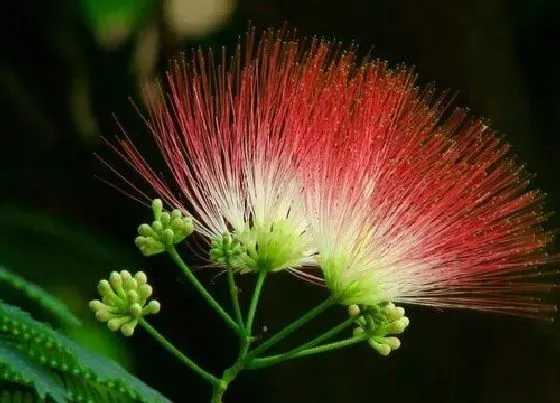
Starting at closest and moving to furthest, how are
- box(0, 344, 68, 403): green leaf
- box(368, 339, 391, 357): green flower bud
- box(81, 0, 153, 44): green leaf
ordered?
box(0, 344, 68, 403): green leaf, box(368, 339, 391, 357): green flower bud, box(81, 0, 153, 44): green leaf

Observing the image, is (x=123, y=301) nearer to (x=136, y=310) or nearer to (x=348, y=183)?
(x=136, y=310)

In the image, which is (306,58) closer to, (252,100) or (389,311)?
(252,100)

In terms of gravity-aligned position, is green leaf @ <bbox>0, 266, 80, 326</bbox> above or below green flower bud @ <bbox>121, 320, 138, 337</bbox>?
above

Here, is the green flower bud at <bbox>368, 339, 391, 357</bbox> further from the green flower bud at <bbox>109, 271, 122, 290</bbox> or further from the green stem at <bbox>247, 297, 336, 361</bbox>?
the green flower bud at <bbox>109, 271, 122, 290</bbox>

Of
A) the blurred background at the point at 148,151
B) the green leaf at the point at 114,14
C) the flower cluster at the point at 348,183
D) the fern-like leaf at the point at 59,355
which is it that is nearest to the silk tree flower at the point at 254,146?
the flower cluster at the point at 348,183

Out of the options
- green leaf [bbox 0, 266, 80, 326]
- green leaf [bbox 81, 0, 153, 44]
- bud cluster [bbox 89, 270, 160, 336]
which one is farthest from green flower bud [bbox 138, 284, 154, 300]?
→ green leaf [bbox 81, 0, 153, 44]

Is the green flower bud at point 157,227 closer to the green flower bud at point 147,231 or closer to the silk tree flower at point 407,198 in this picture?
the green flower bud at point 147,231

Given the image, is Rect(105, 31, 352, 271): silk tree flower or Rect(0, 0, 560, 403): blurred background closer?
Rect(105, 31, 352, 271): silk tree flower

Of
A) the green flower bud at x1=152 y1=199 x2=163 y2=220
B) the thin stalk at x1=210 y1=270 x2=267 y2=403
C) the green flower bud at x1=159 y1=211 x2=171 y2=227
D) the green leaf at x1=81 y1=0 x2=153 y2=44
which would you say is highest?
the green leaf at x1=81 y1=0 x2=153 y2=44
